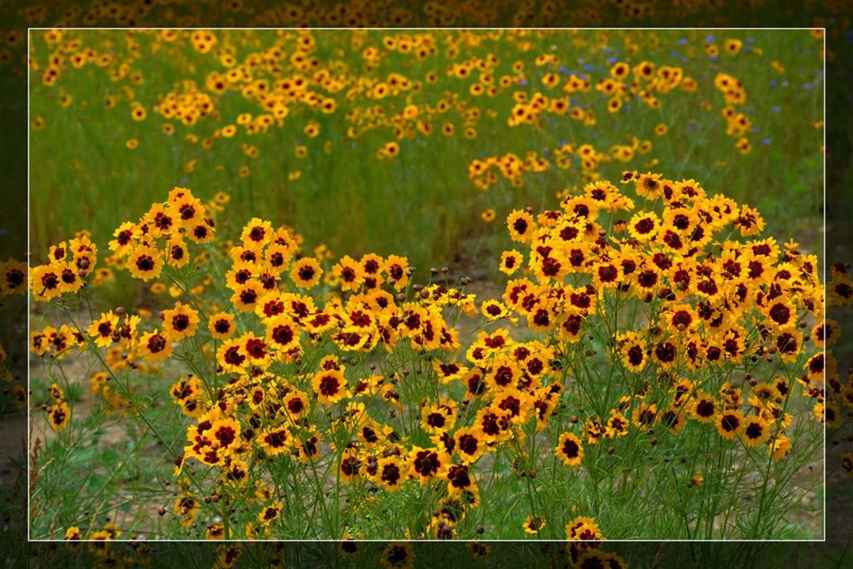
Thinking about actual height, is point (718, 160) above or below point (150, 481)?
above

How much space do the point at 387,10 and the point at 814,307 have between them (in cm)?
413

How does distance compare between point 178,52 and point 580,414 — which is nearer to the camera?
point 580,414

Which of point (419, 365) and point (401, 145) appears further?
point (401, 145)

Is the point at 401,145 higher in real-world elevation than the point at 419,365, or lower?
higher

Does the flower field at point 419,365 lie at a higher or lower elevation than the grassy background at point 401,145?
lower

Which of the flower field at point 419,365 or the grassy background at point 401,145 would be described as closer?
the flower field at point 419,365

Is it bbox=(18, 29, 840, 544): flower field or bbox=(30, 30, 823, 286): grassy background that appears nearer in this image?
bbox=(18, 29, 840, 544): flower field

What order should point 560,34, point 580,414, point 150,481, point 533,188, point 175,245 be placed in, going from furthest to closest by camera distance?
point 560,34 → point 533,188 → point 150,481 → point 580,414 → point 175,245

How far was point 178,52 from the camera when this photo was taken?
6.95m

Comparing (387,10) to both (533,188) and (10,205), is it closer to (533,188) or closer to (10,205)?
(533,188)

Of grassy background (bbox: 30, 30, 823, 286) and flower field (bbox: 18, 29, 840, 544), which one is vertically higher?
grassy background (bbox: 30, 30, 823, 286)

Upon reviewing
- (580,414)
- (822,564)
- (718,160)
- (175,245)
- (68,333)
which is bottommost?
(822,564)

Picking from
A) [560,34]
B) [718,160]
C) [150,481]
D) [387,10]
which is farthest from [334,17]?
[150,481]

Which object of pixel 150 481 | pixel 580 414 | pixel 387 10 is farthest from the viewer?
pixel 387 10
